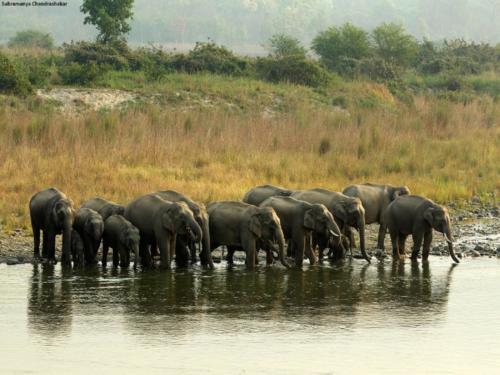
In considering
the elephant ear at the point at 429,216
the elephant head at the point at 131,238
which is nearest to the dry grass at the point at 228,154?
the elephant head at the point at 131,238

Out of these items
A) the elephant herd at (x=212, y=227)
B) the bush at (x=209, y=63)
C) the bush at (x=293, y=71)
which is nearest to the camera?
the elephant herd at (x=212, y=227)

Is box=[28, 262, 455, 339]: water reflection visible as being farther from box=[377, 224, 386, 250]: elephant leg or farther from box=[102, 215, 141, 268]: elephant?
box=[377, 224, 386, 250]: elephant leg

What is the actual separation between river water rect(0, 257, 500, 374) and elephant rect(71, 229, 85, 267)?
0.45 m

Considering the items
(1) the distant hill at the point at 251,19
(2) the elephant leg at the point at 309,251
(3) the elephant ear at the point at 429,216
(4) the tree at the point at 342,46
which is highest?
(1) the distant hill at the point at 251,19

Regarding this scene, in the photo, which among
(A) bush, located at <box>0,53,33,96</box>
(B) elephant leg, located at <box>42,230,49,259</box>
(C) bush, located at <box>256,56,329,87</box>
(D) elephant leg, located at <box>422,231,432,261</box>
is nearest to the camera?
(B) elephant leg, located at <box>42,230,49,259</box>

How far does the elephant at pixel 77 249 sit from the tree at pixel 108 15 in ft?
104

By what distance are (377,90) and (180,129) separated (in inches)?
671

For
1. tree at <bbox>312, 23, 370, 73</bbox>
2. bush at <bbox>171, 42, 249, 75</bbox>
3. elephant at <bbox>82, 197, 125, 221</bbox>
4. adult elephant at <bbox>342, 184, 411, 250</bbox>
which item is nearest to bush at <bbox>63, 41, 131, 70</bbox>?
bush at <bbox>171, 42, 249, 75</bbox>

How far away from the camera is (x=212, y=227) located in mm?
18453

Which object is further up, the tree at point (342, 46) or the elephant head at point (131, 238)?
the tree at point (342, 46)

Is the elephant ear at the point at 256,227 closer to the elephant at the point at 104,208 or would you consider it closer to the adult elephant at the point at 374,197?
the elephant at the point at 104,208

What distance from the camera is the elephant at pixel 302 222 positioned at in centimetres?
1808

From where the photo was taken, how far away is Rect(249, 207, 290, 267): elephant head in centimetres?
1759

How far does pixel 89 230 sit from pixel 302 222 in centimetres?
309
